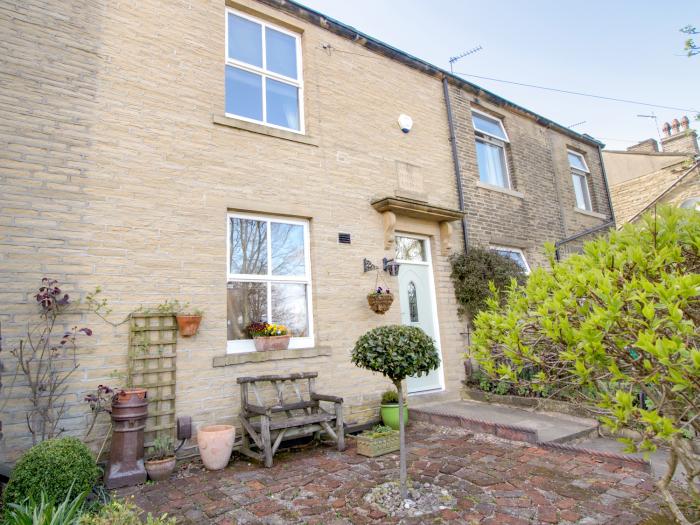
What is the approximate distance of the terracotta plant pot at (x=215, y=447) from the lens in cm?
426

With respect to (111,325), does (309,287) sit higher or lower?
higher

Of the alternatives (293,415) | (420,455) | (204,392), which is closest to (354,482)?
(420,455)

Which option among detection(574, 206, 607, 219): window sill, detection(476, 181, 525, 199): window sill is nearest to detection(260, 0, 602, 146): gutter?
detection(476, 181, 525, 199): window sill

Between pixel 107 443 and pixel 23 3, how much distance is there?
503cm

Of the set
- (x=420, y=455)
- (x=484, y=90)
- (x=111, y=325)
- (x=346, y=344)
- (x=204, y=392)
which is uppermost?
(x=484, y=90)

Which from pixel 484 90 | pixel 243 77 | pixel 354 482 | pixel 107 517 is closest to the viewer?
pixel 107 517

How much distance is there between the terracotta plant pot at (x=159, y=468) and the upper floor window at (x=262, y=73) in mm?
4579

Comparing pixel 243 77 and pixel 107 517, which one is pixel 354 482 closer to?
pixel 107 517

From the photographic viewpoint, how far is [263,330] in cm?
537

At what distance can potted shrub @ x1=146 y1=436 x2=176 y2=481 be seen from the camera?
157 inches

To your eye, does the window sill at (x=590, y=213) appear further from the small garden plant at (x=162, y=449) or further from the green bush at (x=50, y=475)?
the green bush at (x=50, y=475)

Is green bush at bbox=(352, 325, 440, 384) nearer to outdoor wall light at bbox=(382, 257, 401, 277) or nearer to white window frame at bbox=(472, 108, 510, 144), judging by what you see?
outdoor wall light at bbox=(382, 257, 401, 277)

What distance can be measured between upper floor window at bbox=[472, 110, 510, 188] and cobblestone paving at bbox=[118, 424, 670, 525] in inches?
258

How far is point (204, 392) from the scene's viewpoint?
4770 mm
